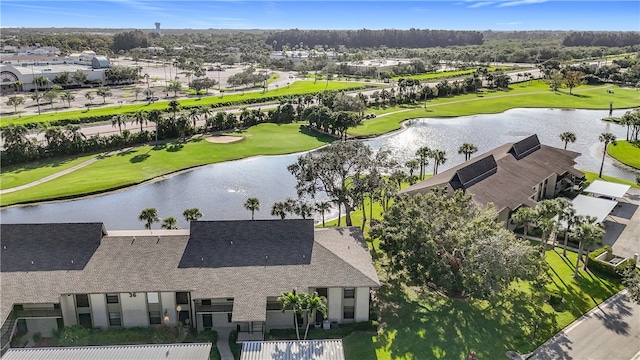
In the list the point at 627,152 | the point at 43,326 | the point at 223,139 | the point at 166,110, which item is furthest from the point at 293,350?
the point at 166,110

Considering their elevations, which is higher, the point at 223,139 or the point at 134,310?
the point at 223,139

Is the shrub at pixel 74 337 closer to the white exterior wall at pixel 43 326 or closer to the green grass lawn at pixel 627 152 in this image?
the white exterior wall at pixel 43 326

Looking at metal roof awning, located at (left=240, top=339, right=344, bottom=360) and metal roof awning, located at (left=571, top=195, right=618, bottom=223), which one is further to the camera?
metal roof awning, located at (left=571, top=195, right=618, bottom=223)

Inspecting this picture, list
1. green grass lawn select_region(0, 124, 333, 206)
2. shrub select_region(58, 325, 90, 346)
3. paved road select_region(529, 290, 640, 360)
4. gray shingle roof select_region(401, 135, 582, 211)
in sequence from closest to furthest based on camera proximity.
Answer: paved road select_region(529, 290, 640, 360) < shrub select_region(58, 325, 90, 346) < gray shingle roof select_region(401, 135, 582, 211) < green grass lawn select_region(0, 124, 333, 206)

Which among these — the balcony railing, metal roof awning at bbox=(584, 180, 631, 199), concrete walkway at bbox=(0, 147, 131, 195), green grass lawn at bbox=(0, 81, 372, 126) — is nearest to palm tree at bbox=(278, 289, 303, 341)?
the balcony railing

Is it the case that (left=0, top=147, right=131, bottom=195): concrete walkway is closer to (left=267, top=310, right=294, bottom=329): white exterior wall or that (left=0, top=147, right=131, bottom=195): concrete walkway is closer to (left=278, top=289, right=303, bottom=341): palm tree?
(left=267, top=310, right=294, bottom=329): white exterior wall

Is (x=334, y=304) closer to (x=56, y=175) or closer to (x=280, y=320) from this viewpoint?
(x=280, y=320)
